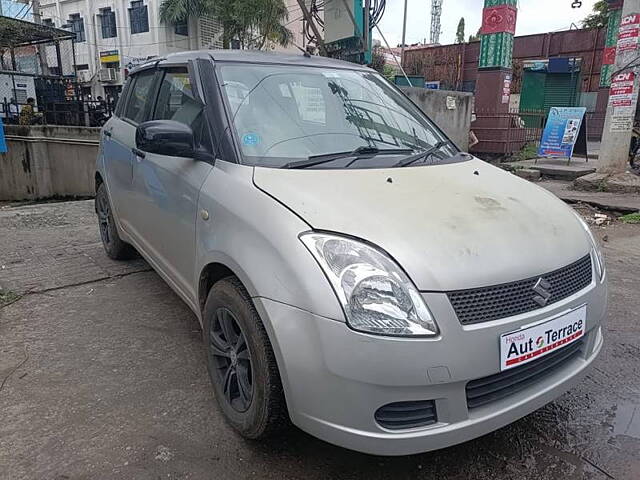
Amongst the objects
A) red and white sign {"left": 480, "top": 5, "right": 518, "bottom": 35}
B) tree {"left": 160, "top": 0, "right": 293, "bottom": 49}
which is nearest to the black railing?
red and white sign {"left": 480, "top": 5, "right": 518, "bottom": 35}

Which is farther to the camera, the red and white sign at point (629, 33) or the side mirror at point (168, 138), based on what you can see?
the red and white sign at point (629, 33)

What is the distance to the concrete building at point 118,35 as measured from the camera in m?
28.6

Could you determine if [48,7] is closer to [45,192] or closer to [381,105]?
[45,192]

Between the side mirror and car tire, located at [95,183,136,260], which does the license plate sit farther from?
car tire, located at [95,183,136,260]

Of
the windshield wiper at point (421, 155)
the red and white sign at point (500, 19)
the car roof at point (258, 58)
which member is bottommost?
the windshield wiper at point (421, 155)

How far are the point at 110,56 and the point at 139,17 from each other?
10.5ft

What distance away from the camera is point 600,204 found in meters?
6.74

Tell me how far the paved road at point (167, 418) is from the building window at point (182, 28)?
2887cm

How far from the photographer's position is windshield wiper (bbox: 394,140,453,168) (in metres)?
2.52

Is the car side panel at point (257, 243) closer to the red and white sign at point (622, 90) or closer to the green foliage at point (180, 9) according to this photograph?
the red and white sign at point (622, 90)

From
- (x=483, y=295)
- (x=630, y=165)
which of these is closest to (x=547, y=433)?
(x=483, y=295)

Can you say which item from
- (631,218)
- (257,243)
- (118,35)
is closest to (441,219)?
(257,243)

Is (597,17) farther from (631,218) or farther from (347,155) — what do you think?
(347,155)

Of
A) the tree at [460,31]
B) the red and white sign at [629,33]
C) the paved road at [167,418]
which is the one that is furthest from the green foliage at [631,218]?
the tree at [460,31]
